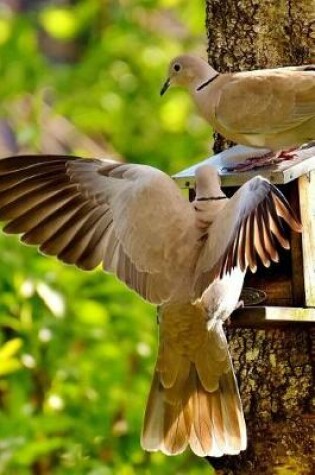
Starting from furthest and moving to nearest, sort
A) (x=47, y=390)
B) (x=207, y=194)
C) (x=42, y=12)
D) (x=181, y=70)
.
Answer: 1. (x=42, y=12)
2. (x=47, y=390)
3. (x=181, y=70)
4. (x=207, y=194)

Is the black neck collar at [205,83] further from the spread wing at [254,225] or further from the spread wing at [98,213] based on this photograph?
the spread wing at [254,225]

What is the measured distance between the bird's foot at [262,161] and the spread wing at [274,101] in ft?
0.25

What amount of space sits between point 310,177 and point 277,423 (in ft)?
2.49

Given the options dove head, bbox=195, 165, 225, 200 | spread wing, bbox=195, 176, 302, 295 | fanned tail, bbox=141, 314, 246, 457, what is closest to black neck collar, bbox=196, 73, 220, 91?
dove head, bbox=195, 165, 225, 200

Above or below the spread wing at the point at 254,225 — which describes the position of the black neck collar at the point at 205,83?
above

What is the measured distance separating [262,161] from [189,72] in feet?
1.74

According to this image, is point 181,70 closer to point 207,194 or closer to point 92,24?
point 207,194

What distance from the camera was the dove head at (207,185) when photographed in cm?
391

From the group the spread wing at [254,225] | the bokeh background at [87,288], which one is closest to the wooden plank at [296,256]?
the spread wing at [254,225]

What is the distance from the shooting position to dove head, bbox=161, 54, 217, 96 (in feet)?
14.6

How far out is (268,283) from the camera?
13.6ft

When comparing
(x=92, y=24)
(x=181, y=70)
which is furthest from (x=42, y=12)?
(x=181, y=70)

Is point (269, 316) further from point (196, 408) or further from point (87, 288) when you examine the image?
point (87, 288)

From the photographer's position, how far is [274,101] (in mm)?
4141
